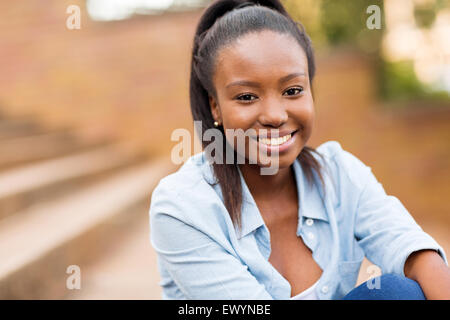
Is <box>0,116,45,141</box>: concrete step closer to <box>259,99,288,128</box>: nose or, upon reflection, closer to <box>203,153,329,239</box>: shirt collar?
<box>203,153,329,239</box>: shirt collar

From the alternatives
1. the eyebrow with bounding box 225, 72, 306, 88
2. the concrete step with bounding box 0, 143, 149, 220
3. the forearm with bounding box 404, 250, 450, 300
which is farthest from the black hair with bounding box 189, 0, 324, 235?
the concrete step with bounding box 0, 143, 149, 220

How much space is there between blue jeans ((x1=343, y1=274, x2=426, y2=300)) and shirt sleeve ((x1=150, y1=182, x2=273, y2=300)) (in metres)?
0.33

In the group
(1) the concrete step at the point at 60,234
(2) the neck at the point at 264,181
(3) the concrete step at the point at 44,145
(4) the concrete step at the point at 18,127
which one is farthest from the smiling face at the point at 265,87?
(4) the concrete step at the point at 18,127

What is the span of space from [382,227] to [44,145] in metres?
4.15

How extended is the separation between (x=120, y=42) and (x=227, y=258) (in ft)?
16.7

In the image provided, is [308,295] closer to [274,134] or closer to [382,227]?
[382,227]

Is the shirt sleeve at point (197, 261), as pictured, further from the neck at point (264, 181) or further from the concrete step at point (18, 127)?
the concrete step at point (18, 127)

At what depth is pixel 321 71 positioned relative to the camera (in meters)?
5.49

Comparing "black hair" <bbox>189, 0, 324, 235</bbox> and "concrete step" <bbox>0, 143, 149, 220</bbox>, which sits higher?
"black hair" <bbox>189, 0, 324, 235</bbox>

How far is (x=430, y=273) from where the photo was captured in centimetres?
157

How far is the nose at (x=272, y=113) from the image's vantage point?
1.64 metres

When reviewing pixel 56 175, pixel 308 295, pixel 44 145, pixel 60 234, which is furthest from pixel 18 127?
pixel 308 295

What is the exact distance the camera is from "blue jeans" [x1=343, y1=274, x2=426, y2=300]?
153 centimetres
